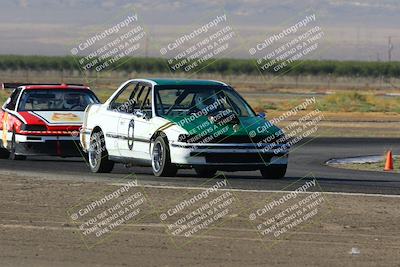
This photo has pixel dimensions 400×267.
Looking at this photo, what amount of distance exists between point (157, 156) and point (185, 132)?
83 cm

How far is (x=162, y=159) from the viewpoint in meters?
18.1

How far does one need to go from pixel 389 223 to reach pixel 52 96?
34.9ft

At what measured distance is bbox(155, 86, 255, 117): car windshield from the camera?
18.5 m

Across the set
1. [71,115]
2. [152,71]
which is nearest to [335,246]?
[71,115]

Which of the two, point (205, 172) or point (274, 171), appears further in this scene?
point (205, 172)

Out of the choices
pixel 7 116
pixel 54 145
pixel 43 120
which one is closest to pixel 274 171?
pixel 54 145

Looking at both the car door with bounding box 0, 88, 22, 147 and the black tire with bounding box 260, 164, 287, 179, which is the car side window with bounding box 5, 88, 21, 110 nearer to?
the car door with bounding box 0, 88, 22, 147

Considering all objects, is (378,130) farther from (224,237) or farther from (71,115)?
(224,237)

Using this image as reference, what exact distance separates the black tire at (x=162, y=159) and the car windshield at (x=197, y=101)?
1.75ft

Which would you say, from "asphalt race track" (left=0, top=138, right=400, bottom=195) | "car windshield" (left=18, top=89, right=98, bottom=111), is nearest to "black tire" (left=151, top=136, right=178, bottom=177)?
"asphalt race track" (left=0, top=138, right=400, bottom=195)

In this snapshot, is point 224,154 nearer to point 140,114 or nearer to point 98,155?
point 140,114

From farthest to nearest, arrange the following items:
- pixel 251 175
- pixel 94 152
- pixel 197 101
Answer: pixel 251 175 → pixel 94 152 → pixel 197 101

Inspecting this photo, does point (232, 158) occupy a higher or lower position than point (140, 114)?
lower

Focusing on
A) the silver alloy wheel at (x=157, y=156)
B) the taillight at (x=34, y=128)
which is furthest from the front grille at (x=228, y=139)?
the taillight at (x=34, y=128)
